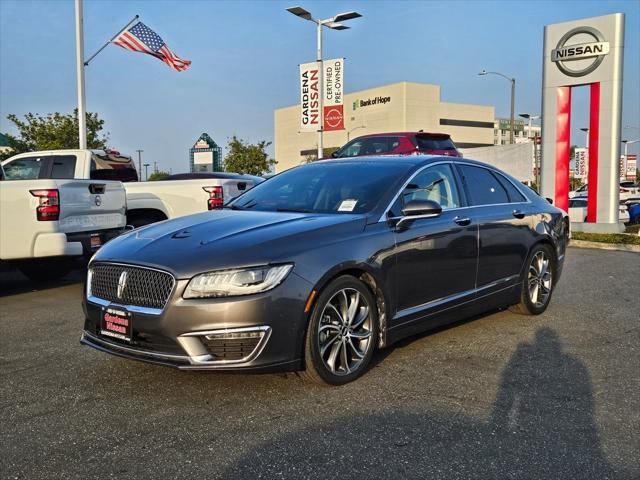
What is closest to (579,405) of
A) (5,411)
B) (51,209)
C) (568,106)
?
(5,411)

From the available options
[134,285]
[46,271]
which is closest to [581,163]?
[46,271]

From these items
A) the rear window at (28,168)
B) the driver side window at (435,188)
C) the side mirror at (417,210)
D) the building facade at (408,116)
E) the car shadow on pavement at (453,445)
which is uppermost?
the building facade at (408,116)

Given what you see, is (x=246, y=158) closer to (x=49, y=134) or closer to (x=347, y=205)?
(x=49, y=134)

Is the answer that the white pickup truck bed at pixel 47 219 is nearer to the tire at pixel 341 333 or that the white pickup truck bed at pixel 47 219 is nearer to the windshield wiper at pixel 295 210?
the windshield wiper at pixel 295 210

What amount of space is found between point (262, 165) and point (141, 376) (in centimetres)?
3794

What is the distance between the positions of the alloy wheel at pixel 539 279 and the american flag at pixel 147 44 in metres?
14.1

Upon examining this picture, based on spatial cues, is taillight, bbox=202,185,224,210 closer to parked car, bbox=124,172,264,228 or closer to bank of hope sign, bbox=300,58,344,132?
parked car, bbox=124,172,264,228

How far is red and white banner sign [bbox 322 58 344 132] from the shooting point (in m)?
20.9

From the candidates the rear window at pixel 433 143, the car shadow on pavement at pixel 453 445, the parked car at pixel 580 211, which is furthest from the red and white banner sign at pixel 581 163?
the car shadow on pavement at pixel 453 445

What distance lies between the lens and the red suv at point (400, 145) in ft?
45.4

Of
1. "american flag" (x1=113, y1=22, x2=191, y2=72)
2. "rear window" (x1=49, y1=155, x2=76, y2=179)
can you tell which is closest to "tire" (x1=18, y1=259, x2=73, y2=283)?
"rear window" (x1=49, y1=155, x2=76, y2=179)

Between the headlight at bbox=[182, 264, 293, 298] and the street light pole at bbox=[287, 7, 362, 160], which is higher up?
the street light pole at bbox=[287, 7, 362, 160]

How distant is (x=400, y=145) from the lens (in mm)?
13852

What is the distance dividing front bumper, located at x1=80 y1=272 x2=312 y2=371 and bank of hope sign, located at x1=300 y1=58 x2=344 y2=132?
17746 mm
